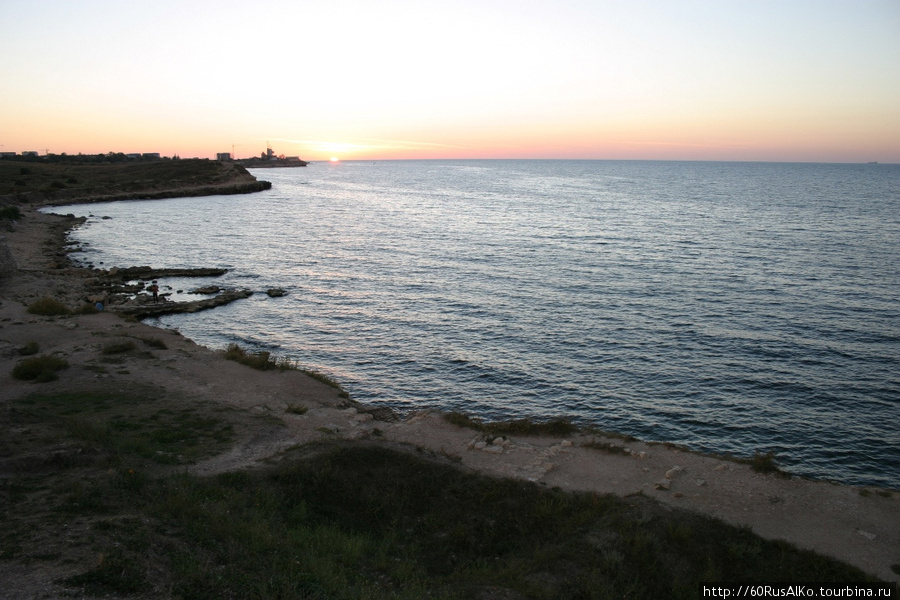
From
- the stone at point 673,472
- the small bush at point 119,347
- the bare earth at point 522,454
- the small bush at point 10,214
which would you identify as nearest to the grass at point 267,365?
the bare earth at point 522,454

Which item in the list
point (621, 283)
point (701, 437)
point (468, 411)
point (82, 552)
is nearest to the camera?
point (82, 552)

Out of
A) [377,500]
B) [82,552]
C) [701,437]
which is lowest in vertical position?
[701,437]

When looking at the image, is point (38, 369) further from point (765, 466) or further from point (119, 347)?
point (765, 466)

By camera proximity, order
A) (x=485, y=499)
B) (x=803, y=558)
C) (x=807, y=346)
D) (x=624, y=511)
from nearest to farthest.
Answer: (x=803, y=558) < (x=624, y=511) < (x=485, y=499) < (x=807, y=346)

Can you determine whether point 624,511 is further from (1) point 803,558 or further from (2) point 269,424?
(2) point 269,424

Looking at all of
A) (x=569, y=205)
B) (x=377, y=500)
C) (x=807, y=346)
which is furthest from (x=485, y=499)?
(x=569, y=205)

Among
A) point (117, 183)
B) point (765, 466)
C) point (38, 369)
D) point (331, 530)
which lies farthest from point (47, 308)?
point (117, 183)

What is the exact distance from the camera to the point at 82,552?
1238 centimetres

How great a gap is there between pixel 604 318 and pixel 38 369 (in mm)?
35047

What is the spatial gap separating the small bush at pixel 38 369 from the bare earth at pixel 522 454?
0.47 meters

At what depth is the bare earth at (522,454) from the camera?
712 inches

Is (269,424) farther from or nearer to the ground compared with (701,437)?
farther from the ground

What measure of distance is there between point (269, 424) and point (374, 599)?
12.7m

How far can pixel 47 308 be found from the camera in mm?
39719
